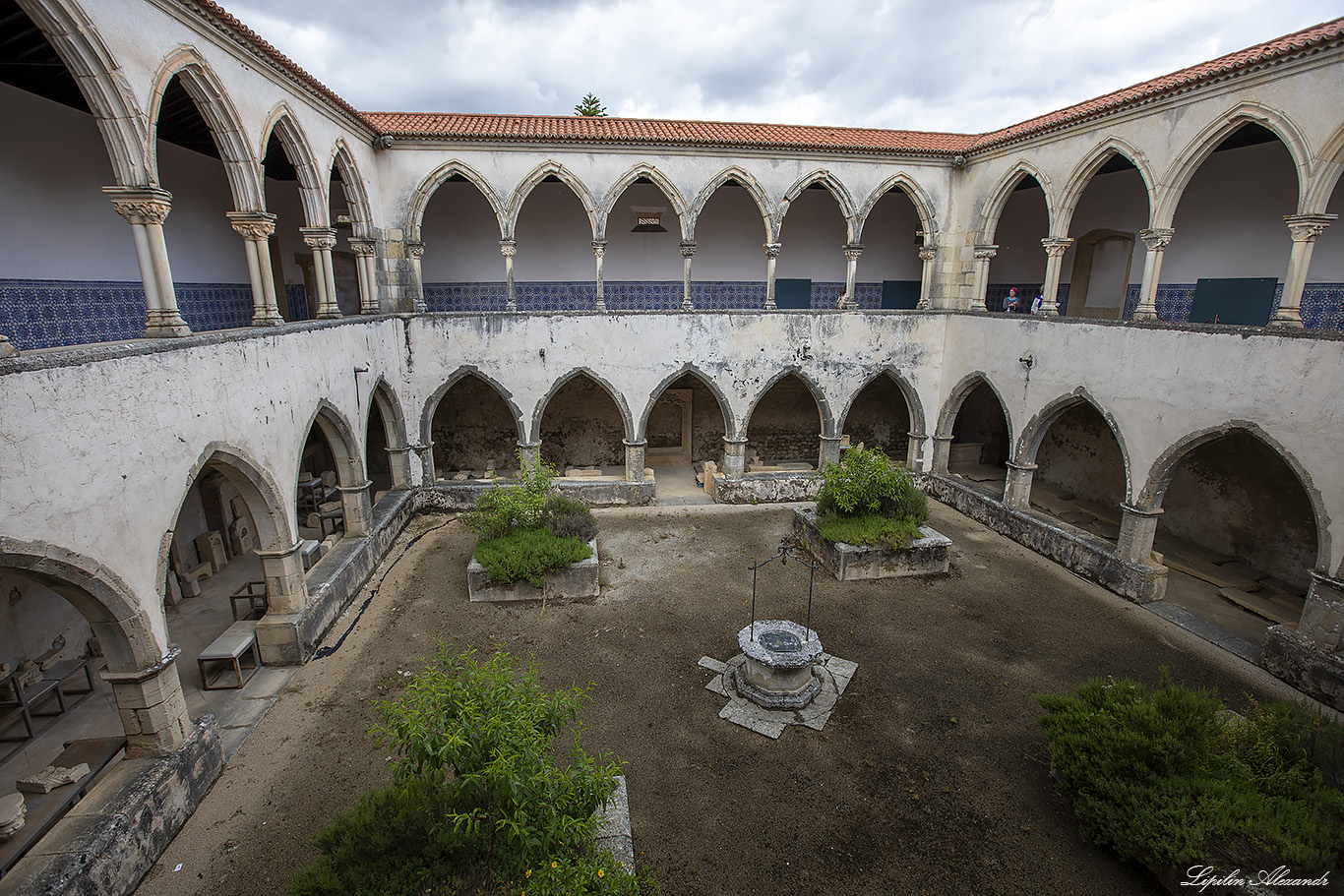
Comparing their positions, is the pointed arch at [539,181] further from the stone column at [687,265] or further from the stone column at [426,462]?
the stone column at [426,462]

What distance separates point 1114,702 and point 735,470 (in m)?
9.12

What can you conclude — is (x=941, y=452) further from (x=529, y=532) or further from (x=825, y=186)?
(x=529, y=532)


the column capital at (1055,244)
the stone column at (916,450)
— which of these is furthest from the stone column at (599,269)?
the column capital at (1055,244)

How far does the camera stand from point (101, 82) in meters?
5.92

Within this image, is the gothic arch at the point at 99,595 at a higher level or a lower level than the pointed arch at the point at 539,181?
lower

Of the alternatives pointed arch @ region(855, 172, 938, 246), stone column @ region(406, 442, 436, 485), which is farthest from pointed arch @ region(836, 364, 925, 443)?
stone column @ region(406, 442, 436, 485)

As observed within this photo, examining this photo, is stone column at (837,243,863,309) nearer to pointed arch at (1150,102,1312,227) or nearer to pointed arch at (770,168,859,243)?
pointed arch at (770,168,859,243)

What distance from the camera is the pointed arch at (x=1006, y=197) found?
12.0 meters

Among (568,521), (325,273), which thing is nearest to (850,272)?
(568,521)

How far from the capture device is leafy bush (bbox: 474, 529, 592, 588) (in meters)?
9.60

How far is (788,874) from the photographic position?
5266 millimetres

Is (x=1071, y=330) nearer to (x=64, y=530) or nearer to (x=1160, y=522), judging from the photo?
(x=1160, y=522)

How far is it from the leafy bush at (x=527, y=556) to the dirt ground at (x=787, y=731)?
56cm

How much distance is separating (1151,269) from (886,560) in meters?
6.44
